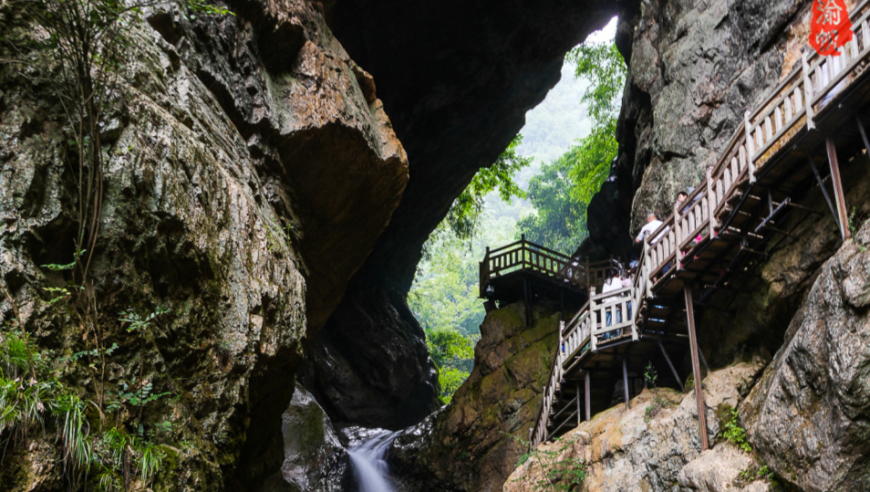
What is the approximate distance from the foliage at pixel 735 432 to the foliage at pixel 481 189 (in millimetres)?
18918

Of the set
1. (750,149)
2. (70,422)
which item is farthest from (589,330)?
(70,422)

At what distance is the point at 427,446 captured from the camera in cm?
1864

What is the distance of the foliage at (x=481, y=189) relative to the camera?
89.1 feet

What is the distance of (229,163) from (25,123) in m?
2.92

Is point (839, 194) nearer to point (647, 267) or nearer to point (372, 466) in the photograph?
point (647, 267)

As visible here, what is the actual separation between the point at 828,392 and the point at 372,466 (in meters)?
15.1

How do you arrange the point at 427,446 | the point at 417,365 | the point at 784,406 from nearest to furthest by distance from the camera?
the point at 784,406
the point at 427,446
the point at 417,365

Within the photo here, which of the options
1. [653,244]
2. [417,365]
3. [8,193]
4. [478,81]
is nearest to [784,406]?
[653,244]

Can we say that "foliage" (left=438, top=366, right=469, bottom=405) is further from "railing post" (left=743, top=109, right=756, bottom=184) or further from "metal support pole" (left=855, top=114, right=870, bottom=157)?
"metal support pole" (left=855, top=114, right=870, bottom=157)

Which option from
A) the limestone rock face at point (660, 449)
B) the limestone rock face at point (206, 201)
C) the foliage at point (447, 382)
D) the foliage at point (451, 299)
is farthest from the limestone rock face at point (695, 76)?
the foliage at point (451, 299)

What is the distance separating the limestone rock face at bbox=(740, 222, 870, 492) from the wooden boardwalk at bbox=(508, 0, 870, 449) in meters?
1.22

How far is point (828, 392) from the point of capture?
6457 mm

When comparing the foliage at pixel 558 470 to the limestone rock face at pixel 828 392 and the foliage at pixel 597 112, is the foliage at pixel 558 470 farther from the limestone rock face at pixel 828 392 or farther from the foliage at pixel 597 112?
the foliage at pixel 597 112

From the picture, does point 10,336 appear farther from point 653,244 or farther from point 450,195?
point 450,195
